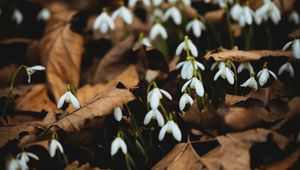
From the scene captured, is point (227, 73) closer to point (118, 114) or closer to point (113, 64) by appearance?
point (118, 114)

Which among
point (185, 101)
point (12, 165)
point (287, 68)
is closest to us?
point (12, 165)

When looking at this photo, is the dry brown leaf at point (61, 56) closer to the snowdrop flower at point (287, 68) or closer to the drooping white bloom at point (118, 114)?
the drooping white bloom at point (118, 114)

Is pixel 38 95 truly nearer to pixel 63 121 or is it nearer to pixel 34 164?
pixel 34 164

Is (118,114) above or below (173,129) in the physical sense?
above

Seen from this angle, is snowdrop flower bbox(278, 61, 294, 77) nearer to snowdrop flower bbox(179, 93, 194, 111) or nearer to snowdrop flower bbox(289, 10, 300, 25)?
snowdrop flower bbox(179, 93, 194, 111)

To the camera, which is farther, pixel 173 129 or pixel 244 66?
pixel 244 66

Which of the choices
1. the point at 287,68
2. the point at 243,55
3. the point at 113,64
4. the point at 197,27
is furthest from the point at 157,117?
the point at 197,27

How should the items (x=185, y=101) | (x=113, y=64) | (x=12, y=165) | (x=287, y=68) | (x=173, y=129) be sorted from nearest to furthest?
(x=12, y=165), (x=173, y=129), (x=185, y=101), (x=287, y=68), (x=113, y=64)
